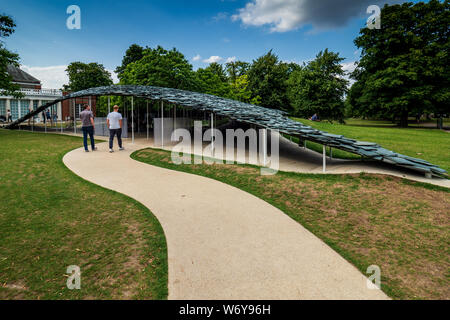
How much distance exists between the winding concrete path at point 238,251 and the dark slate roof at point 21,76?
63.9 meters

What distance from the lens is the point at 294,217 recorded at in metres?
5.92

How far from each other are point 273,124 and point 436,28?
36.0 meters

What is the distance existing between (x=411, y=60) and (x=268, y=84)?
19.3 meters

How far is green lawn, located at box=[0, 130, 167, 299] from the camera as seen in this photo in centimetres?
333

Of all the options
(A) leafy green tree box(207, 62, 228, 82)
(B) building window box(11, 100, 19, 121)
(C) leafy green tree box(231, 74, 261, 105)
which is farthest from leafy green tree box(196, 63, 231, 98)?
(B) building window box(11, 100, 19, 121)

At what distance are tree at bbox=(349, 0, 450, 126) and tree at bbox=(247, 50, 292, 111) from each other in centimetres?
1277

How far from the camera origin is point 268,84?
4238 centimetres

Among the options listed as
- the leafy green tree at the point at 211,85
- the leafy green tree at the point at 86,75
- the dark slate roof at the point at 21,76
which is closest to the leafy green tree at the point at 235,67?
the leafy green tree at the point at 211,85

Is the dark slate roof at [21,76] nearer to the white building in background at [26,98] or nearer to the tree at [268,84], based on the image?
the white building in background at [26,98]

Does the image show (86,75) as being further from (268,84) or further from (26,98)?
(268,84)

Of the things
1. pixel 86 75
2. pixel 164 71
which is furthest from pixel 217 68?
pixel 86 75

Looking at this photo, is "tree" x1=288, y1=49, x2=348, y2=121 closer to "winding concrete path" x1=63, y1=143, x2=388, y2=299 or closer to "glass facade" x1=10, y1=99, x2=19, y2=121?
"winding concrete path" x1=63, y1=143, x2=388, y2=299

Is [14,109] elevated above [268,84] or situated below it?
below

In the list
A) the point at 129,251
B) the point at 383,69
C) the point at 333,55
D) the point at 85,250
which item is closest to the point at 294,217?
the point at 129,251
